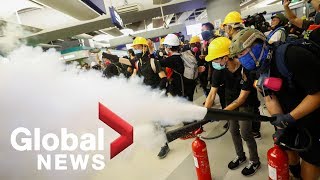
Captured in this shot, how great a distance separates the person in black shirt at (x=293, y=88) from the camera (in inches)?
68.6

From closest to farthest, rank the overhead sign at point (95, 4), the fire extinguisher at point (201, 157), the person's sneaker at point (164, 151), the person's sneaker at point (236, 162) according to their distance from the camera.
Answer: the fire extinguisher at point (201, 157), the person's sneaker at point (236, 162), the person's sneaker at point (164, 151), the overhead sign at point (95, 4)

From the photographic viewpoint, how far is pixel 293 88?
1.91 m

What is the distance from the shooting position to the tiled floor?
3.30m

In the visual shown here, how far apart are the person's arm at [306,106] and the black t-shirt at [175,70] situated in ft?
A: 7.75

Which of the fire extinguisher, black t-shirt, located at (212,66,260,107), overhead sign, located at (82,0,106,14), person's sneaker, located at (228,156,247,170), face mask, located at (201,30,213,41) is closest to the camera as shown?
the fire extinguisher

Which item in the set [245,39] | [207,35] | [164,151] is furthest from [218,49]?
[207,35]

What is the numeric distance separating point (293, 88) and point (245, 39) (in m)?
0.51

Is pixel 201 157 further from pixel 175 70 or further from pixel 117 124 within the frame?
pixel 175 70

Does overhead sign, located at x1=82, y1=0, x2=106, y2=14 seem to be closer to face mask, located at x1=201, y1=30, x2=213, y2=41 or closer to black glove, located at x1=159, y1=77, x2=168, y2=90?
face mask, located at x1=201, y1=30, x2=213, y2=41

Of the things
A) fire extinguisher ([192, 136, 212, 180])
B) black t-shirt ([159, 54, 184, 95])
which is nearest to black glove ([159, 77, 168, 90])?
black t-shirt ([159, 54, 184, 95])

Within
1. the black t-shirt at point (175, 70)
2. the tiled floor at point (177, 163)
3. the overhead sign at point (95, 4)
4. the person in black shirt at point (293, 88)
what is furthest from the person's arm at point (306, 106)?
the overhead sign at point (95, 4)

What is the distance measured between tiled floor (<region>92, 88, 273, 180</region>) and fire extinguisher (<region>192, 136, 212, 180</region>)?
1.06 feet

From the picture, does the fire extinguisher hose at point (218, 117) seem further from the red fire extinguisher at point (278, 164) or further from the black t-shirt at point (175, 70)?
the black t-shirt at point (175, 70)

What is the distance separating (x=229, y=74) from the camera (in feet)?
10.2
